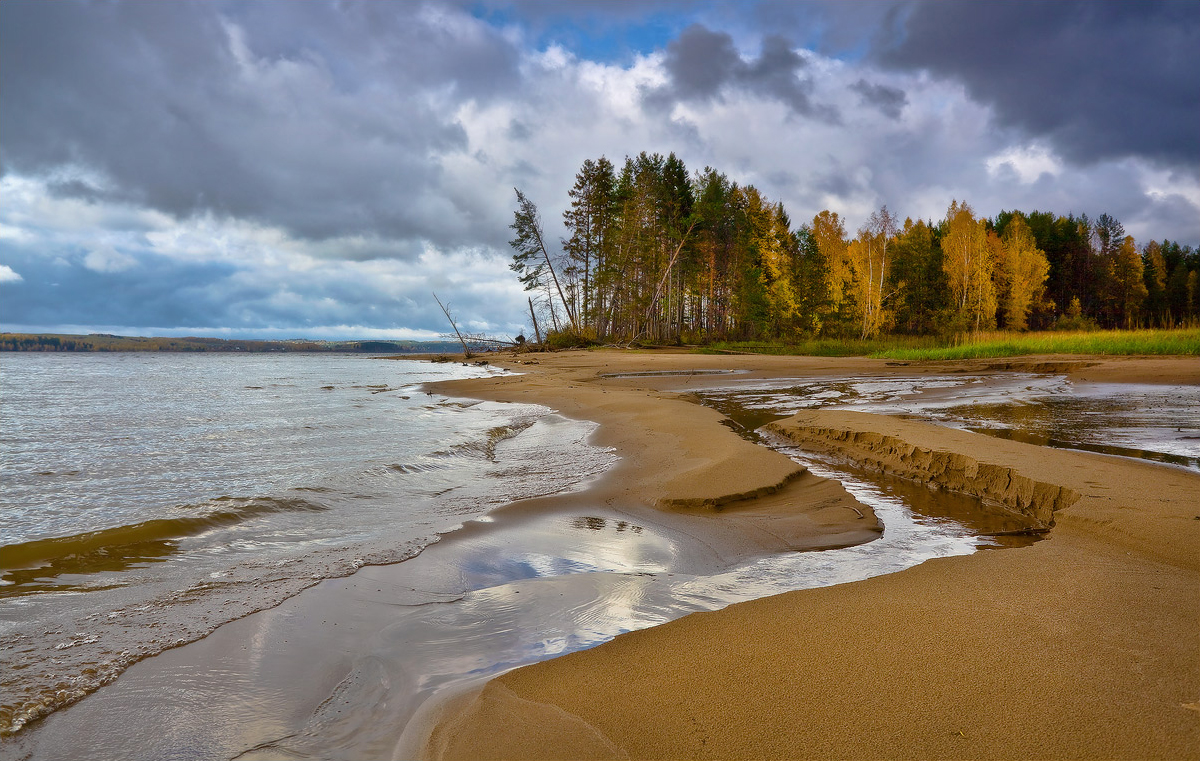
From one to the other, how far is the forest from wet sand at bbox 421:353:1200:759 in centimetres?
3135

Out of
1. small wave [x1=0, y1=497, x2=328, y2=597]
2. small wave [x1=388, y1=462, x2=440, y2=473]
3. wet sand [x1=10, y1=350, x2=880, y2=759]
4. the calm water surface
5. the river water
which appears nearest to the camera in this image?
wet sand [x1=10, y1=350, x2=880, y2=759]

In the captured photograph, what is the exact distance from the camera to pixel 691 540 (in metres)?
3.83

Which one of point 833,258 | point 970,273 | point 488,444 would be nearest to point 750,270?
point 833,258

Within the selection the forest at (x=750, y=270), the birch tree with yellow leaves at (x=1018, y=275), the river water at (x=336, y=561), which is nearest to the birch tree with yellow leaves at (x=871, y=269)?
the forest at (x=750, y=270)

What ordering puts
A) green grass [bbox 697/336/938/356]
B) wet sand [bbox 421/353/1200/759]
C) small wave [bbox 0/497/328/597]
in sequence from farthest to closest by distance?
green grass [bbox 697/336/938/356] → small wave [bbox 0/497/328/597] → wet sand [bbox 421/353/1200/759]

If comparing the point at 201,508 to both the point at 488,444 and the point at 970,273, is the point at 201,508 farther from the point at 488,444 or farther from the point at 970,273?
the point at 970,273

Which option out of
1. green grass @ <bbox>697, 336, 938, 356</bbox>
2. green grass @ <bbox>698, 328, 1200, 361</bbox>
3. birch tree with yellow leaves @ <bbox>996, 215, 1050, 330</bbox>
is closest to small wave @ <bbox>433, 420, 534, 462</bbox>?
green grass @ <bbox>698, 328, 1200, 361</bbox>

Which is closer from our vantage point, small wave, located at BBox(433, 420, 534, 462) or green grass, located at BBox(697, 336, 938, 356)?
small wave, located at BBox(433, 420, 534, 462)

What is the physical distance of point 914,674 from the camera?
6.13 feet

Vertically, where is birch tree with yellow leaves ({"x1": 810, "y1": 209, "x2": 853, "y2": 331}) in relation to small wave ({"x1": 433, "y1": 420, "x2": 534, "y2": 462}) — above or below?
above

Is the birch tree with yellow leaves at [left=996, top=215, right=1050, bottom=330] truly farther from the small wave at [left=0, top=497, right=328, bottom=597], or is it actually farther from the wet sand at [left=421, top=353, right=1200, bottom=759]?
the small wave at [left=0, top=497, right=328, bottom=597]

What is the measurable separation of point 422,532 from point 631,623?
7.02 feet

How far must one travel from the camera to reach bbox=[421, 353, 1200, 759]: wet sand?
1567mm

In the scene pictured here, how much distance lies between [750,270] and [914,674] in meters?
41.0
